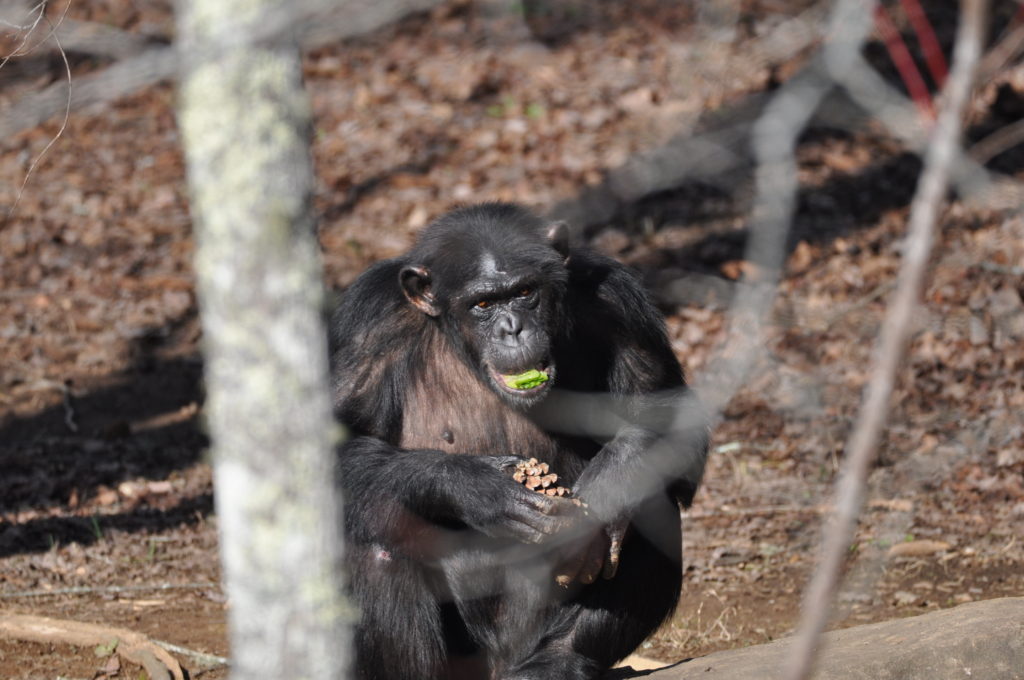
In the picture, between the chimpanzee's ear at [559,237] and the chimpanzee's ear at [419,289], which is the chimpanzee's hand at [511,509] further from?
the chimpanzee's ear at [559,237]

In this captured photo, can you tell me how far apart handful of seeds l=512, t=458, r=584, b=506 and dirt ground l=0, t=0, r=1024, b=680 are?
125 centimetres

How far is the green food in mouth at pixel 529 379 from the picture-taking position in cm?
480

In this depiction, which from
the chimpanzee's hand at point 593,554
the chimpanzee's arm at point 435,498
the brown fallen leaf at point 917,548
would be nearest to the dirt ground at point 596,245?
the brown fallen leaf at point 917,548

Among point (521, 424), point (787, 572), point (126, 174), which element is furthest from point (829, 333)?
point (126, 174)

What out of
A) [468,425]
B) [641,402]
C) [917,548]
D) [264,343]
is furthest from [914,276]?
[917,548]

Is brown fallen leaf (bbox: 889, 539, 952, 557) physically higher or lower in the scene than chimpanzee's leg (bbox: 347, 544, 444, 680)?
lower

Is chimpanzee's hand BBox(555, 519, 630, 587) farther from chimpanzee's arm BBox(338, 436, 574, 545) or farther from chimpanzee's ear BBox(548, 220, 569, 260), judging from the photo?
chimpanzee's ear BBox(548, 220, 569, 260)

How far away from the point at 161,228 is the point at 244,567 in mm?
8997

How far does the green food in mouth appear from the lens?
4.80 m

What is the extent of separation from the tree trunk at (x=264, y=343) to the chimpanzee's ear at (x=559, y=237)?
2.34 meters

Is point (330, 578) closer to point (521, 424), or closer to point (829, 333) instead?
point (521, 424)

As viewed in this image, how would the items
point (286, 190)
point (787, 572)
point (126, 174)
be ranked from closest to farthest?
point (286, 190), point (787, 572), point (126, 174)

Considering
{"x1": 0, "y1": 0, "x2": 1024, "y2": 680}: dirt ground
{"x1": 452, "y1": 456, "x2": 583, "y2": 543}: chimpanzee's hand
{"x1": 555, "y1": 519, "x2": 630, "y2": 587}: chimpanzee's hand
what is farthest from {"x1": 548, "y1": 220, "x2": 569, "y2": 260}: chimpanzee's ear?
{"x1": 555, "y1": 519, "x2": 630, "y2": 587}: chimpanzee's hand

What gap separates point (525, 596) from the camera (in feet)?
16.4
